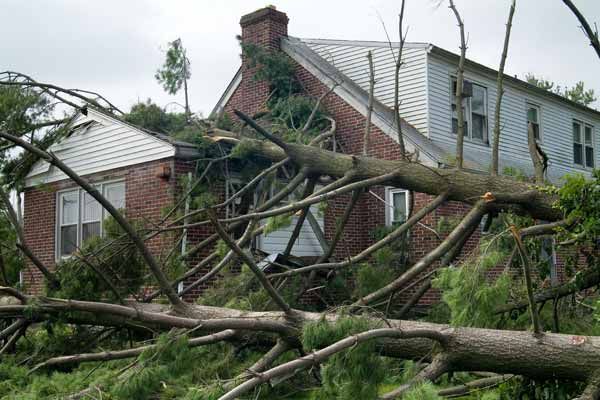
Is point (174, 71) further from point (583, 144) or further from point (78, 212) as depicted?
point (583, 144)

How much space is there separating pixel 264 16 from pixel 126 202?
559cm

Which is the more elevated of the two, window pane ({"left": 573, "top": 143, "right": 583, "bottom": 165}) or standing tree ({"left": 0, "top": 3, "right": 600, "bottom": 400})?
window pane ({"left": 573, "top": 143, "right": 583, "bottom": 165})

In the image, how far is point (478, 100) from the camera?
1566 cm

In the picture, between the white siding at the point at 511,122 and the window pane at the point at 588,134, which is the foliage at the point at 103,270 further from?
the window pane at the point at 588,134

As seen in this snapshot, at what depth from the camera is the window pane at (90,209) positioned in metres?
13.0

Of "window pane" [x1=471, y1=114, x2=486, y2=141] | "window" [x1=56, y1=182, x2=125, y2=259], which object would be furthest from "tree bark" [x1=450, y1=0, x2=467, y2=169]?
"window pane" [x1=471, y1=114, x2=486, y2=141]

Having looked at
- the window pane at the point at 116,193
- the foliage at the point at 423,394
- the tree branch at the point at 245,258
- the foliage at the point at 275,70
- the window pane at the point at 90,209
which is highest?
the foliage at the point at 275,70

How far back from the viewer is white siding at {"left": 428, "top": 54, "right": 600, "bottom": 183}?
14672mm

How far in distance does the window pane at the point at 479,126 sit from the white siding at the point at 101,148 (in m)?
7.05

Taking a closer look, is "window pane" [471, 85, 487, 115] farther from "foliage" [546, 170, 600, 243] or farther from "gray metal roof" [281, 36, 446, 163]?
"foliage" [546, 170, 600, 243]

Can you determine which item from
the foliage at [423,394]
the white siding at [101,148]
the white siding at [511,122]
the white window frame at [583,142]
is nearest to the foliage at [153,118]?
the white siding at [101,148]

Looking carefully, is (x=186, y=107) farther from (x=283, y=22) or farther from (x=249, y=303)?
(x=249, y=303)

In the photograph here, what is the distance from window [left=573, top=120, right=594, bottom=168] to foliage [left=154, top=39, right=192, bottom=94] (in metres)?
10.1

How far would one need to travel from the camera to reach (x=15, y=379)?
19.1 feet
